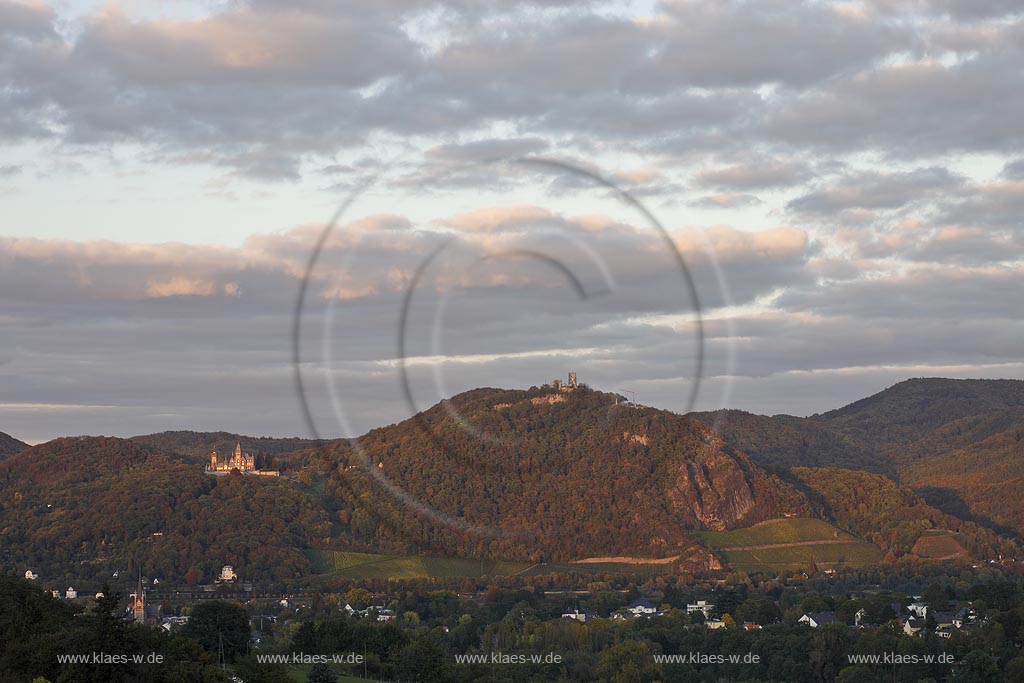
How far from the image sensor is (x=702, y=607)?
169125 millimetres

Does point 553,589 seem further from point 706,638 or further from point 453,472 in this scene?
point 706,638

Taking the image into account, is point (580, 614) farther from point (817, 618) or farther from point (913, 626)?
point (913, 626)

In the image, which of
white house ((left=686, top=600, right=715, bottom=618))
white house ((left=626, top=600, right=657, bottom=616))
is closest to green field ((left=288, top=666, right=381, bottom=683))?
white house ((left=686, top=600, right=715, bottom=618))

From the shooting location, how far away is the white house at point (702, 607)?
161 meters

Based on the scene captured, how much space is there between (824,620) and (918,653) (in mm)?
36487

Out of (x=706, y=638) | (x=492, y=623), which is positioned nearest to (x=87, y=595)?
(x=492, y=623)

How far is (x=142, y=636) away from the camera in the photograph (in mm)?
69625

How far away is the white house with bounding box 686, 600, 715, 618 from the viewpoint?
16062cm

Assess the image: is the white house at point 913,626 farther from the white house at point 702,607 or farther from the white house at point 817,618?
the white house at point 702,607

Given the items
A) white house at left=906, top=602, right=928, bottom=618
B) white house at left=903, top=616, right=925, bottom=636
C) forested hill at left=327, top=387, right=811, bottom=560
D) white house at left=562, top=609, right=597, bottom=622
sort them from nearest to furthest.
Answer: forested hill at left=327, top=387, right=811, bottom=560 < white house at left=903, top=616, right=925, bottom=636 < white house at left=906, top=602, right=928, bottom=618 < white house at left=562, top=609, right=597, bottom=622
